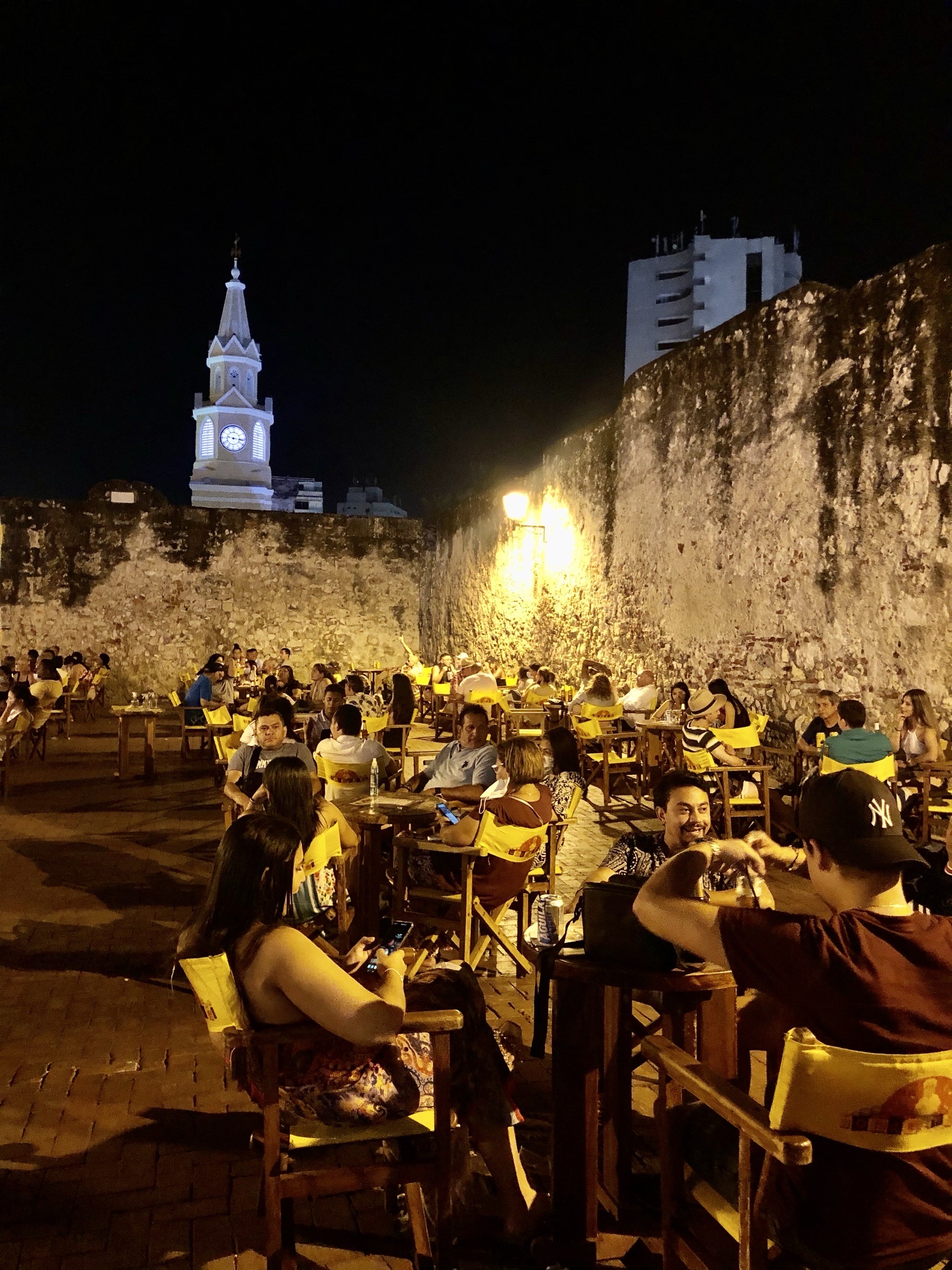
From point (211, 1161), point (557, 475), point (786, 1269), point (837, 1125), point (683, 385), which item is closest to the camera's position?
point (837, 1125)

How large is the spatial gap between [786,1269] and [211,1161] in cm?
162

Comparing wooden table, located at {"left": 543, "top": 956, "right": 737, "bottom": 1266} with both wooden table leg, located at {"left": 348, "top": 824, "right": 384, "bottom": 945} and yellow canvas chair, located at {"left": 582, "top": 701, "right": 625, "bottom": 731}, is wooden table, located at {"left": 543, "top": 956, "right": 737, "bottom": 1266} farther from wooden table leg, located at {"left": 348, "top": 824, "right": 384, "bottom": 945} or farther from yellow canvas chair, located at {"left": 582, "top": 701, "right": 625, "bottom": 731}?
yellow canvas chair, located at {"left": 582, "top": 701, "right": 625, "bottom": 731}

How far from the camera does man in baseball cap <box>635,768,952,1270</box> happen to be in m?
1.44

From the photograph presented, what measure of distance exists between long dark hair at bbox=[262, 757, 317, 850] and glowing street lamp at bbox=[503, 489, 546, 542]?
10451mm

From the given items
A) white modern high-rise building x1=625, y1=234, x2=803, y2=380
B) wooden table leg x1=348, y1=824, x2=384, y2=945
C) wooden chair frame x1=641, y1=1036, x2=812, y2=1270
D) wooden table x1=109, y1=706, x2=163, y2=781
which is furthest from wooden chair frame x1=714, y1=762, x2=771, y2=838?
white modern high-rise building x1=625, y1=234, x2=803, y2=380

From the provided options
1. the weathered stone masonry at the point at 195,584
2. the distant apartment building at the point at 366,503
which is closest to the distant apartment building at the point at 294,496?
the distant apartment building at the point at 366,503

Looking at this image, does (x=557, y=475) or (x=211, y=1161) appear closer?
(x=211, y=1161)

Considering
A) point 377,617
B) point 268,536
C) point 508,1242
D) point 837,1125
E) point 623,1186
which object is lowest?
point 508,1242

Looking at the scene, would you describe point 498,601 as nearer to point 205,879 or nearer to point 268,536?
point 268,536

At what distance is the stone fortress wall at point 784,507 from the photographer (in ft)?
21.4

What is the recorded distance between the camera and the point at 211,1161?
2.45 meters

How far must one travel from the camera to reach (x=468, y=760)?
4777 millimetres

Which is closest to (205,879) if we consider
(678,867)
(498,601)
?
(678,867)

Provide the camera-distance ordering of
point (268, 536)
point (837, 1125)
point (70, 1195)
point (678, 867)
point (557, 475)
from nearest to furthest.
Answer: point (837, 1125) → point (678, 867) → point (70, 1195) → point (557, 475) → point (268, 536)
